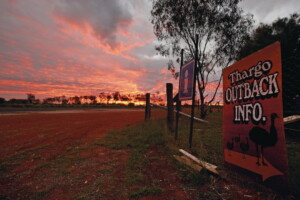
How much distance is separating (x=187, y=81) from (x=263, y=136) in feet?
8.46

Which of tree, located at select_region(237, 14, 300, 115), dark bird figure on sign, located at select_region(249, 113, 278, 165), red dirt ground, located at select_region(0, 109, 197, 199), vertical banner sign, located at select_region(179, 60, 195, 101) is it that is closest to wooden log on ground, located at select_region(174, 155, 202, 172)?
red dirt ground, located at select_region(0, 109, 197, 199)

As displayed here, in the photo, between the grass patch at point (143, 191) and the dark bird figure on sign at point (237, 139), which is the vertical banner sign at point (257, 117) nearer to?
the dark bird figure on sign at point (237, 139)

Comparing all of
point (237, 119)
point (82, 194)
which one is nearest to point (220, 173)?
point (237, 119)

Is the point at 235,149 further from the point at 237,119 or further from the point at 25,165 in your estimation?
the point at 25,165

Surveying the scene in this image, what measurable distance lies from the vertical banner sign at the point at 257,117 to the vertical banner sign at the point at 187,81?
1.27 meters

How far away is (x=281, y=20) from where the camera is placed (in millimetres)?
11219

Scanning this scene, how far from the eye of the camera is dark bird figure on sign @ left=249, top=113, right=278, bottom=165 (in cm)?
192

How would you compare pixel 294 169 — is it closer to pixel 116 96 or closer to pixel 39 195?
pixel 39 195

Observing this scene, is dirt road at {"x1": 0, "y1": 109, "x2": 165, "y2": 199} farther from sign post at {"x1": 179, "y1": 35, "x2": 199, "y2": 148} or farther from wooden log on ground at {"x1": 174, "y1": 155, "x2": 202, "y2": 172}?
sign post at {"x1": 179, "y1": 35, "x2": 199, "y2": 148}

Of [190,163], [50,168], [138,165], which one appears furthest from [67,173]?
[190,163]

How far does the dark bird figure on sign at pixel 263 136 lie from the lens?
6.31ft

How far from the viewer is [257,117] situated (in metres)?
2.17

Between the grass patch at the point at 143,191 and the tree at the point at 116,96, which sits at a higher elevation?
the tree at the point at 116,96

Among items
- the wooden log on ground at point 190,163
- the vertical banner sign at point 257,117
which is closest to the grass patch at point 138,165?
the wooden log on ground at point 190,163
